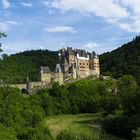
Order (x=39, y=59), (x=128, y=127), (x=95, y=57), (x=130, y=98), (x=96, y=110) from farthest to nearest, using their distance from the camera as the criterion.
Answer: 1. (x=39, y=59)
2. (x=95, y=57)
3. (x=96, y=110)
4. (x=130, y=98)
5. (x=128, y=127)

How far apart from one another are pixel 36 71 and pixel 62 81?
72.4 ft

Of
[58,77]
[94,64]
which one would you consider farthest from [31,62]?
[58,77]

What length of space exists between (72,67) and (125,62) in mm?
14601

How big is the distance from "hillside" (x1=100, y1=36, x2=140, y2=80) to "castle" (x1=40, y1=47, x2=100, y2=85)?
16.5 ft

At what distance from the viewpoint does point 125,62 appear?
119 meters

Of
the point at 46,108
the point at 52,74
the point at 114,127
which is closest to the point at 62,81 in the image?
the point at 52,74

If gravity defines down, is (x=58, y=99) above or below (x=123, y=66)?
below

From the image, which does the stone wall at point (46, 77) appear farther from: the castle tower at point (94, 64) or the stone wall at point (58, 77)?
the castle tower at point (94, 64)

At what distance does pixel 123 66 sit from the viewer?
118m

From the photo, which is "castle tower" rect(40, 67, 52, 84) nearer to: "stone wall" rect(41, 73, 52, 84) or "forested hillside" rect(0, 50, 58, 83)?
"stone wall" rect(41, 73, 52, 84)

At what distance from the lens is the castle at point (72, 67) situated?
374 feet

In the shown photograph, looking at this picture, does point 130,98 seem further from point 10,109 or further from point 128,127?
point 10,109

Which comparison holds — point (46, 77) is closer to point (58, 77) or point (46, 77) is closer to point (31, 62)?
point (58, 77)

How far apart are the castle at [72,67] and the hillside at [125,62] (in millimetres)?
5040
